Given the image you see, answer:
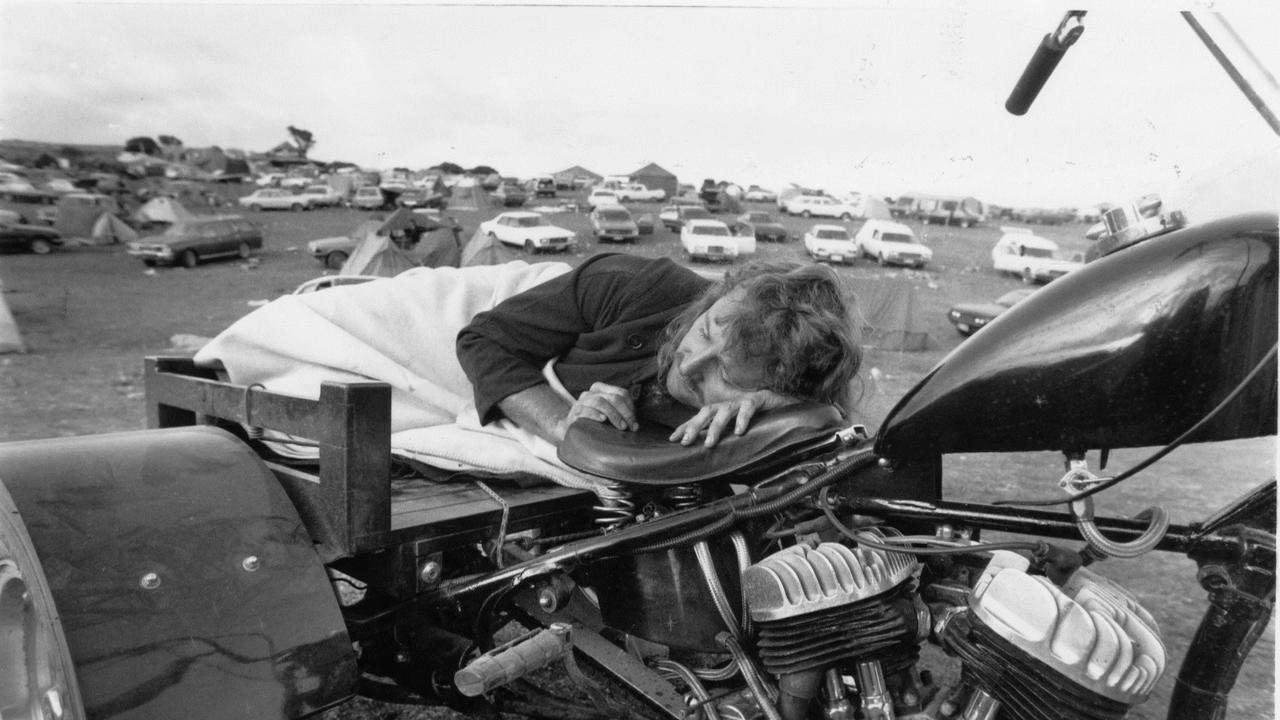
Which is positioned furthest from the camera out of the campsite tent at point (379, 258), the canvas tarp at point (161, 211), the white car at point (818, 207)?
the campsite tent at point (379, 258)

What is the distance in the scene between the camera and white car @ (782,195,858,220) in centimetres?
304

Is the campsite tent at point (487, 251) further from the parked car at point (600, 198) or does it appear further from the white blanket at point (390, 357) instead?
the white blanket at point (390, 357)

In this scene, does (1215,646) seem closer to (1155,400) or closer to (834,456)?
(1155,400)

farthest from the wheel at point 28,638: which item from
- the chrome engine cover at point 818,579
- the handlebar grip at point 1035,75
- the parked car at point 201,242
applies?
the parked car at point 201,242

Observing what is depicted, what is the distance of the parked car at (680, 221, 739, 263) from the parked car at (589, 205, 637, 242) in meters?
0.37

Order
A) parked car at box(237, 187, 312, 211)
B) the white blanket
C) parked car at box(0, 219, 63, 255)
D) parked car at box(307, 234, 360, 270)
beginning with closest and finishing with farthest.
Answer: the white blanket, parked car at box(0, 219, 63, 255), parked car at box(237, 187, 312, 211), parked car at box(307, 234, 360, 270)

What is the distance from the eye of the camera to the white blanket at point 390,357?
2025 millimetres

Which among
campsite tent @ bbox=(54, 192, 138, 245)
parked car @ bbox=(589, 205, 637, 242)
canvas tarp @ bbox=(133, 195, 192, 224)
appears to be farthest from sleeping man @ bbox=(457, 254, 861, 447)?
canvas tarp @ bbox=(133, 195, 192, 224)

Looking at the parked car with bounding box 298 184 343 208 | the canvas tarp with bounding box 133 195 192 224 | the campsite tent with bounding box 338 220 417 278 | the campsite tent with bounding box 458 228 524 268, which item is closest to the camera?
the campsite tent with bounding box 458 228 524 268

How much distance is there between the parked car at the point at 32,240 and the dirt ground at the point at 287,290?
460mm

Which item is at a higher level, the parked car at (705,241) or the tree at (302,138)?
the tree at (302,138)

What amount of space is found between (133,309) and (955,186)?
14198mm

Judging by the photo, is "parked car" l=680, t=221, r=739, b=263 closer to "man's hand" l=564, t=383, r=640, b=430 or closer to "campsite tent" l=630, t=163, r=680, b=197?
"campsite tent" l=630, t=163, r=680, b=197

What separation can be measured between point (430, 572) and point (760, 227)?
2.52m
